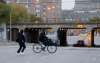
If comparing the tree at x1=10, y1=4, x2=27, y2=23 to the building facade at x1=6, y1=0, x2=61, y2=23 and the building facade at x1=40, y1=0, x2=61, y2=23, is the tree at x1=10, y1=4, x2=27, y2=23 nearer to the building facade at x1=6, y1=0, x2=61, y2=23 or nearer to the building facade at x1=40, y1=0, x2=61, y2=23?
the building facade at x1=6, y1=0, x2=61, y2=23

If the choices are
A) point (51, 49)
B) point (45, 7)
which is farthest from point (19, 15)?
point (51, 49)

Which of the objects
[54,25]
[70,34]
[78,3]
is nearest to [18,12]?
[54,25]

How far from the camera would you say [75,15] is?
4006 inches

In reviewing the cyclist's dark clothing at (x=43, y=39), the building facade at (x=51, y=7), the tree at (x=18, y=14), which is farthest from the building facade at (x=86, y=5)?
the cyclist's dark clothing at (x=43, y=39)

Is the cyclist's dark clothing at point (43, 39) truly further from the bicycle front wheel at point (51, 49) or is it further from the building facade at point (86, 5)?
the building facade at point (86, 5)

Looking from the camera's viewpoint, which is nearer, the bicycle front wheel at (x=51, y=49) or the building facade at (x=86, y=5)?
the bicycle front wheel at (x=51, y=49)

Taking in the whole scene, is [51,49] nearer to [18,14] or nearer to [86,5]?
[18,14]

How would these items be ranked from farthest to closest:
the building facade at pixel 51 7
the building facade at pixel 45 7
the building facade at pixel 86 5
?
the building facade at pixel 51 7 < the building facade at pixel 45 7 < the building facade at pixel 86 5

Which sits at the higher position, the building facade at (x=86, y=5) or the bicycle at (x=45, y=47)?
the building facade at (x=86, y=5)

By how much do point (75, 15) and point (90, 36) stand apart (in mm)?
8586

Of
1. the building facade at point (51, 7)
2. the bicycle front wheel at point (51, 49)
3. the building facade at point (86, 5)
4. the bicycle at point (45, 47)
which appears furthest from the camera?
the building facade at point (51, 7)

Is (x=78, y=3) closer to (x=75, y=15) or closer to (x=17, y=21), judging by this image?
(x=75, y=15)

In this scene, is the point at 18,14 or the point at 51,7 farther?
the point at 51,7

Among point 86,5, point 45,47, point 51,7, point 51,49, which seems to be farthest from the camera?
point 51,7
